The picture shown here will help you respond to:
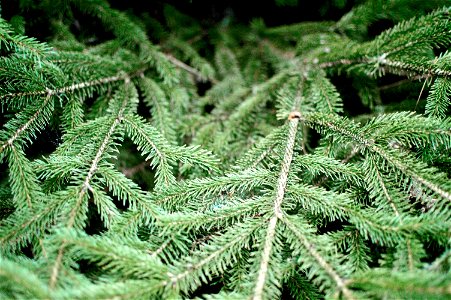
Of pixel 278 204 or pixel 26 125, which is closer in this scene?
pixel 278 204

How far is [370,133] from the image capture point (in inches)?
50.5

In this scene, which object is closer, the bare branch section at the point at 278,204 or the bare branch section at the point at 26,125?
the bare branch section at the point at 278,204

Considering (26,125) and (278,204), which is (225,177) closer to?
(278,204)

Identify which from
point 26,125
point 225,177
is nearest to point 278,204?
point 225,177

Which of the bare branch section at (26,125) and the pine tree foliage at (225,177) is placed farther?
the bare branch section at (26,125)

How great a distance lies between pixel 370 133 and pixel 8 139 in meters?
1.37

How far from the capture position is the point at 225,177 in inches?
50.1

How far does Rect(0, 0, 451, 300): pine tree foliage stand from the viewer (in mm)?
971

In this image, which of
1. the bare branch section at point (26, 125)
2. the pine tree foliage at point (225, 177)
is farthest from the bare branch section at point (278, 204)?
the bare branch section at point (26, 125)

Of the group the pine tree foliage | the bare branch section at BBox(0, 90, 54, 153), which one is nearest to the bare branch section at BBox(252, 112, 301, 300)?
the pine tree foliage

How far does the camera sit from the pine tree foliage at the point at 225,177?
3.19 feet

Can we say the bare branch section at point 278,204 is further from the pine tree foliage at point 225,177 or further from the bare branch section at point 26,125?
the bare branch section at point 26,125

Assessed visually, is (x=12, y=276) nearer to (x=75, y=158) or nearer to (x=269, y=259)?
(x=75, y=158)

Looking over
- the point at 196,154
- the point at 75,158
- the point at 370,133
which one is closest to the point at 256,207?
the point at 196,154
